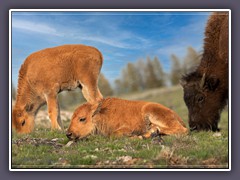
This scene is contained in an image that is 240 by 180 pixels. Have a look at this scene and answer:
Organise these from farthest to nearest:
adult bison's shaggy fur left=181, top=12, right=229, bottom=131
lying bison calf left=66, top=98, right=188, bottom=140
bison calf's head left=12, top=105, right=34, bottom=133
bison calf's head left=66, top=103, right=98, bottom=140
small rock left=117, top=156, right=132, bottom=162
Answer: bison calf's head left=12, top=105, right=34, bottom=133 < adult bison's shaggy fur left=181, top=12, right=229, bottom=131 < lying bison calf left=66, top=98, right=188, bottom=140 < bison calf's head left=66, top=103, right=98, bottom=140 < small rock left=117, top=156, right=132, bottom=162

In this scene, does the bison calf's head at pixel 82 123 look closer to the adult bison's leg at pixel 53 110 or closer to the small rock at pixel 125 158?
the small rock at pixel 125 158

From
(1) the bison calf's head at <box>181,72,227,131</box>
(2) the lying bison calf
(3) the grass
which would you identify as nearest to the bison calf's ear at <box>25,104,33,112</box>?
(3) the grass

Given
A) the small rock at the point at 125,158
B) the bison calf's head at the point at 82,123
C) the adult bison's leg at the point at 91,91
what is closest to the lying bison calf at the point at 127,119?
the bison calf's head at the point at 82,123

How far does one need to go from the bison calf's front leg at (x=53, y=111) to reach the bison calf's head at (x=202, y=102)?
262cm

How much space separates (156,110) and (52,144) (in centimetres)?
213

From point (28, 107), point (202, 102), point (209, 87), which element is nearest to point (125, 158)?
point (202, 102)

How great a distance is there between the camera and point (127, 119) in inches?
428

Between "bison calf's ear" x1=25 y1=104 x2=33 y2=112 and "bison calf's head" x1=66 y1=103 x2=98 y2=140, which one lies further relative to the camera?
"bison calf's ear" x1=25 y1=104 x2=33 y2=112

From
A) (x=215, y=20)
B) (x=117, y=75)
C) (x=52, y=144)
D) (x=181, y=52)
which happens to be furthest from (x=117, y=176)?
(x=215, y=20)

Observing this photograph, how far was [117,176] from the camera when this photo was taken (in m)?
9.75

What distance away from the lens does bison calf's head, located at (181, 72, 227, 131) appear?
1121 centimetres

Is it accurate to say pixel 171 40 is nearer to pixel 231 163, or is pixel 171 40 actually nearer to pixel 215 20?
pixel 215 20

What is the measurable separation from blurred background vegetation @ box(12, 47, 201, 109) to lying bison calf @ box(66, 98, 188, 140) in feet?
0.97

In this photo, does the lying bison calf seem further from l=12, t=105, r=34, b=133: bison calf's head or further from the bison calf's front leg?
l=12, t=105, r=34, b=133: bison calf's head
